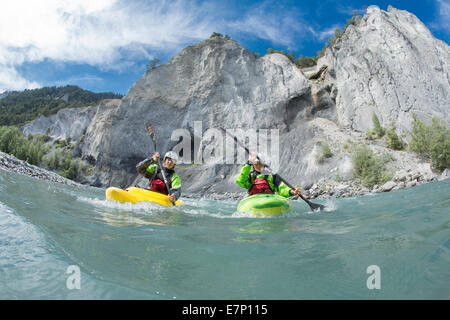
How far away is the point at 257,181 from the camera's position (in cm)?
687

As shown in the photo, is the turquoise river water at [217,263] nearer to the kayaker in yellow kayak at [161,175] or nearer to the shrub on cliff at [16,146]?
the kayaker in yellow kayak at [161,175]

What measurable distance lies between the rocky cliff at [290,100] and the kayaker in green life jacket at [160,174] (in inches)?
482

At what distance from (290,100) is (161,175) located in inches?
931

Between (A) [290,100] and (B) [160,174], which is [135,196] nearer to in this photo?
(B) [160,174]

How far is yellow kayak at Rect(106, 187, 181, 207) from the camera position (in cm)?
632

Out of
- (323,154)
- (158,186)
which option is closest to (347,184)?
(323,154)

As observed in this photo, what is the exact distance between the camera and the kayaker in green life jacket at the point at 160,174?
7371mm

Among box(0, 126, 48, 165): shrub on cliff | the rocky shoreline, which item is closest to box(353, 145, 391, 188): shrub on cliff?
the rocky shoreline

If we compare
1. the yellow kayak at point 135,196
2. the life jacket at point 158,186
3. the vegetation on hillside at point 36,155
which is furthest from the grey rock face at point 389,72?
the vegetation on hillside at point 36,155

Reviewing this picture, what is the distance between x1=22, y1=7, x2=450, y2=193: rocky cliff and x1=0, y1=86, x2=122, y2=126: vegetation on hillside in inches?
1953

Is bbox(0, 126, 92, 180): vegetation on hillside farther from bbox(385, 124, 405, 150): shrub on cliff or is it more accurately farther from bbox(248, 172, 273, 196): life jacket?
bbox(385, 124, 405, 150): shrub on cliff

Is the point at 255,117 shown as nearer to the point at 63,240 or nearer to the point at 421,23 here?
the point at 421,23

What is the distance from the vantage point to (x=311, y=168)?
18.9 metres

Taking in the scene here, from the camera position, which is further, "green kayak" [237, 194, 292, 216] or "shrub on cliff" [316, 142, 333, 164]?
"shrub on cliff" [316, 142, 333, 164]
